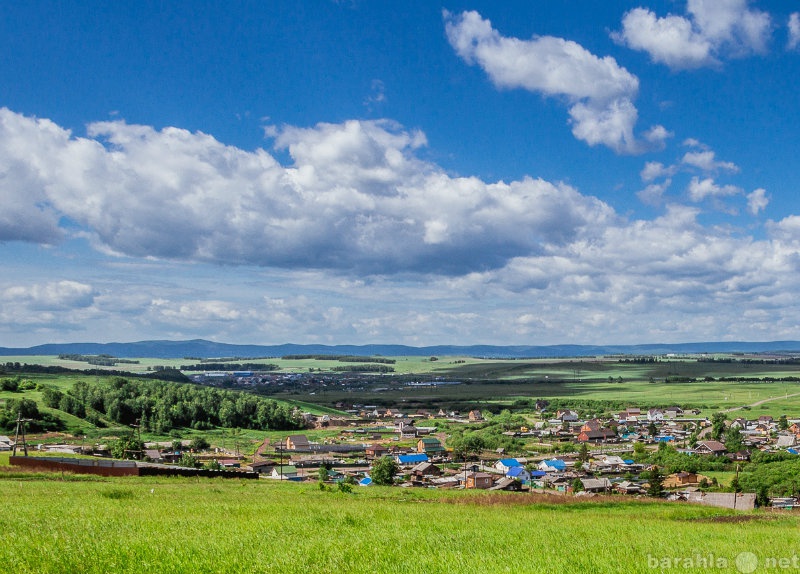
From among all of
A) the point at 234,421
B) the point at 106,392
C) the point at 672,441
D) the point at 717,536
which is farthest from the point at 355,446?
the point at 717,536

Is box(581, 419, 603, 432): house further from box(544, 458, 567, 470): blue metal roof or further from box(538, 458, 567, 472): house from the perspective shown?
box(538, 458, 567, 472): house

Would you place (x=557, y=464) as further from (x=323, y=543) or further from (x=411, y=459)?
(x=323, y=543)

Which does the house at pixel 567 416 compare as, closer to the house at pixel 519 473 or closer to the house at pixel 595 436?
the house at pixel 595 436

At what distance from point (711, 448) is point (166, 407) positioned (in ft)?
300

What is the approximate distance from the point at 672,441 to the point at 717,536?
89.8 metres

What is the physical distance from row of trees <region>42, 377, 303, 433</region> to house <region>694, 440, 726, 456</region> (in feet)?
232

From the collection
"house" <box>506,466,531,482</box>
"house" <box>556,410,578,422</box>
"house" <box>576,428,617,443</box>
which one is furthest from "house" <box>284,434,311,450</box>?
"house" <box>556,410,578,422</box>

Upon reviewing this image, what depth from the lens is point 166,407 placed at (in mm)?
114312

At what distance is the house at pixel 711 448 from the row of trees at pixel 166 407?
7081 cm

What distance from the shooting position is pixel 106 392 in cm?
11994

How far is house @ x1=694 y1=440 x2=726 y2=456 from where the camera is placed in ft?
262

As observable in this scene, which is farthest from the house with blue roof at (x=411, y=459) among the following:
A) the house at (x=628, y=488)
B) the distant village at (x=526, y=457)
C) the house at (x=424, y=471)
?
the house at (x=628, y=488)

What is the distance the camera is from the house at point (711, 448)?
80.0 metres

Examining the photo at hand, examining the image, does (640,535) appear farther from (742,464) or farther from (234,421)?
(234,421)
